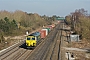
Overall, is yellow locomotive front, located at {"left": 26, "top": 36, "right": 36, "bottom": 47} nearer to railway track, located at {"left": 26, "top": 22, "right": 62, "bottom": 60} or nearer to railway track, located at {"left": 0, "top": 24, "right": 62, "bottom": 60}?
railway track, located at {"left": 0, "top": 24, "right": 62, "bottom": 60}

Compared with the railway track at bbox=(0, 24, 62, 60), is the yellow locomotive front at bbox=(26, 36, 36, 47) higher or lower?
higher

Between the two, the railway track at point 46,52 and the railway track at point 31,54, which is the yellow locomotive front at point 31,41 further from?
the railway track at point 46,52

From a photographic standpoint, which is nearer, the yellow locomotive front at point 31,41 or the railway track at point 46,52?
the railway track at point 46,52

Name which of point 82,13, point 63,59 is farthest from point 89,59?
point 82,13

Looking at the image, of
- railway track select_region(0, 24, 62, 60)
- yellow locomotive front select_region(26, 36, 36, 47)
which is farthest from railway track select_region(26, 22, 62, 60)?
yellow locomotive front select_region(26, 36, 36, 47)

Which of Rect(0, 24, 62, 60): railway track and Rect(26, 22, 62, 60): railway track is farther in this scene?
Rect(26, 22, 62, 60): railway track

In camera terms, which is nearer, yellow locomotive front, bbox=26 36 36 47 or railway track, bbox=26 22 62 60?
railway track, bbox=26 22 62 60

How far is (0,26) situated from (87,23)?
75.5 feet

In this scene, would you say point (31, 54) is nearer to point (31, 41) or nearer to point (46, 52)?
point (46, 52)

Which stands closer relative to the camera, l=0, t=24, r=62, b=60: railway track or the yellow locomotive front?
l=0, t=24, r=62, b=60: railway track

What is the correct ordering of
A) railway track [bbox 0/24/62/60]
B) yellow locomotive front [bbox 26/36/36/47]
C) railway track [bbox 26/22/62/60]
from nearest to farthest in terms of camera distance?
railway track [bbox 0/24/62/60]
railway track [bbox 26/22/62/60]
yellow locomotive front [bbox 26/36/36/47]

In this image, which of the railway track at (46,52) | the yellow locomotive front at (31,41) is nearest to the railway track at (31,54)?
the railway track at (46,52)

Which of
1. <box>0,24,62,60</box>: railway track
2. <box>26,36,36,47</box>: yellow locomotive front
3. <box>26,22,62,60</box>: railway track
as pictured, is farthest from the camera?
<box>26,36,36,47</box>: yellow locomotive front

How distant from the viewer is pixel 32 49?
3331 centimetres
